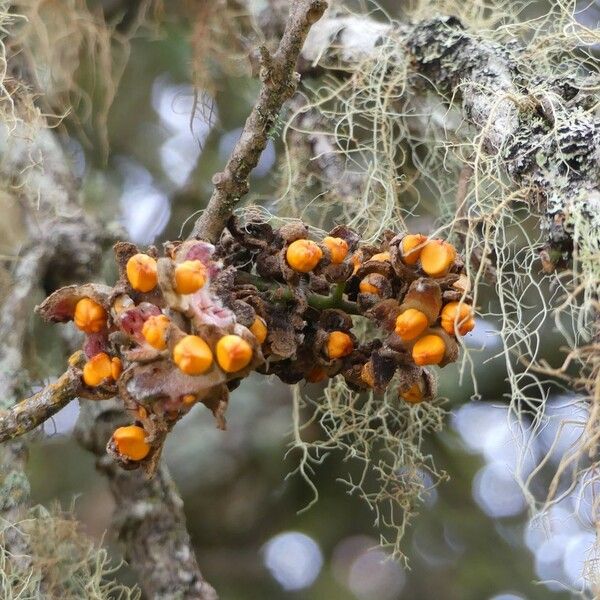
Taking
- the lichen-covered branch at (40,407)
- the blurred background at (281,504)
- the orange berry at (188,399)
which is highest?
the orange berry at (188,399)

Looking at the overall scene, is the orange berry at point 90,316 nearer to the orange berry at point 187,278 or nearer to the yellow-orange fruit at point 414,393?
the orange berry at point 187,278

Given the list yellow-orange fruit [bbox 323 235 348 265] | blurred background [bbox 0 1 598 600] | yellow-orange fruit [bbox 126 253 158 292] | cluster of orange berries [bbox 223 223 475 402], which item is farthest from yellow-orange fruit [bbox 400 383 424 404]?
blurred background [bbox 0 1 598 600]

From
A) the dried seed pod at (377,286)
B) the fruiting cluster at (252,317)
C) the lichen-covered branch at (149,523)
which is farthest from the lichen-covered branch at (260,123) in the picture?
the lichen-covered branch at (149,523)

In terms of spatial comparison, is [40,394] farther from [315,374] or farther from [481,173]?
[481,173]

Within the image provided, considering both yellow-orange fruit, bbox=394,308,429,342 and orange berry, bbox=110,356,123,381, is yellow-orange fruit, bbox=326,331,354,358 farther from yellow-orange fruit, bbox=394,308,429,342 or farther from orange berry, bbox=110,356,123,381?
orange berry, bbox=110,356,123,381

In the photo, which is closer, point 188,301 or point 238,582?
point 188,301

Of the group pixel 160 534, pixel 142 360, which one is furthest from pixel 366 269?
pixel 160 534

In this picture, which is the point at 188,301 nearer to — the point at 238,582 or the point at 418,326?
the point at 418,326
